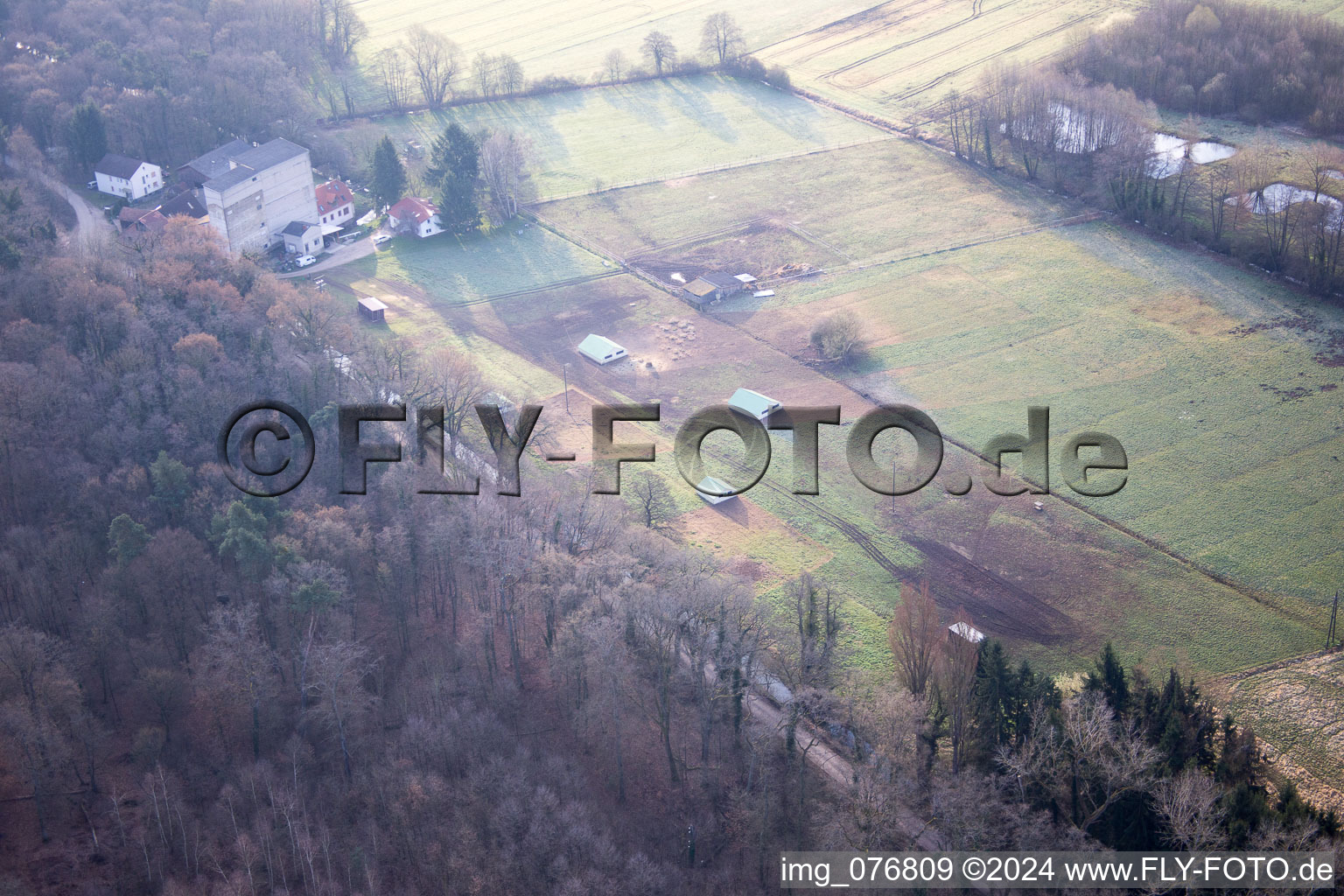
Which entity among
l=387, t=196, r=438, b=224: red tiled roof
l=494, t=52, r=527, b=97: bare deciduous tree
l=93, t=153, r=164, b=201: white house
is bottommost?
l=387, t=196, r=438, b=224: red tiled roof

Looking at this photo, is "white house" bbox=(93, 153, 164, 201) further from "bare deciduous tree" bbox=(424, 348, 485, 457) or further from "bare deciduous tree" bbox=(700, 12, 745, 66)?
"bare deciduous tree" bbox=(700, 12, 745, 66)

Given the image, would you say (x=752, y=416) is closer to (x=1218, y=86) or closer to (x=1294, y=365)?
(x=1294, y=365)

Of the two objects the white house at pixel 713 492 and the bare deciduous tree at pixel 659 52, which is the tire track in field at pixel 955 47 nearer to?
the bare deciduous tree at pixel 659 52

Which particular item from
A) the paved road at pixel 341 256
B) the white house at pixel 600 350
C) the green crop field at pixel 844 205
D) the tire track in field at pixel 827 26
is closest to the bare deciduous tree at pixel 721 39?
the tire track in field at pixel 827 26

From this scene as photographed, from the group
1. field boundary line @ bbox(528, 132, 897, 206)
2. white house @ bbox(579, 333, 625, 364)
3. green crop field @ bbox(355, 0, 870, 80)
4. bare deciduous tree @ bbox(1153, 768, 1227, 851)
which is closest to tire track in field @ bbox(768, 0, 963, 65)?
green crop field @ bbox(355, 0, 870, 80)

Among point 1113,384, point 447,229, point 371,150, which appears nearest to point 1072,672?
point 1113,384

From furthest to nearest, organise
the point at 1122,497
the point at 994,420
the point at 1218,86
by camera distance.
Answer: the point at 1218,86 < the point at 994,420 < the point at 1122,497
